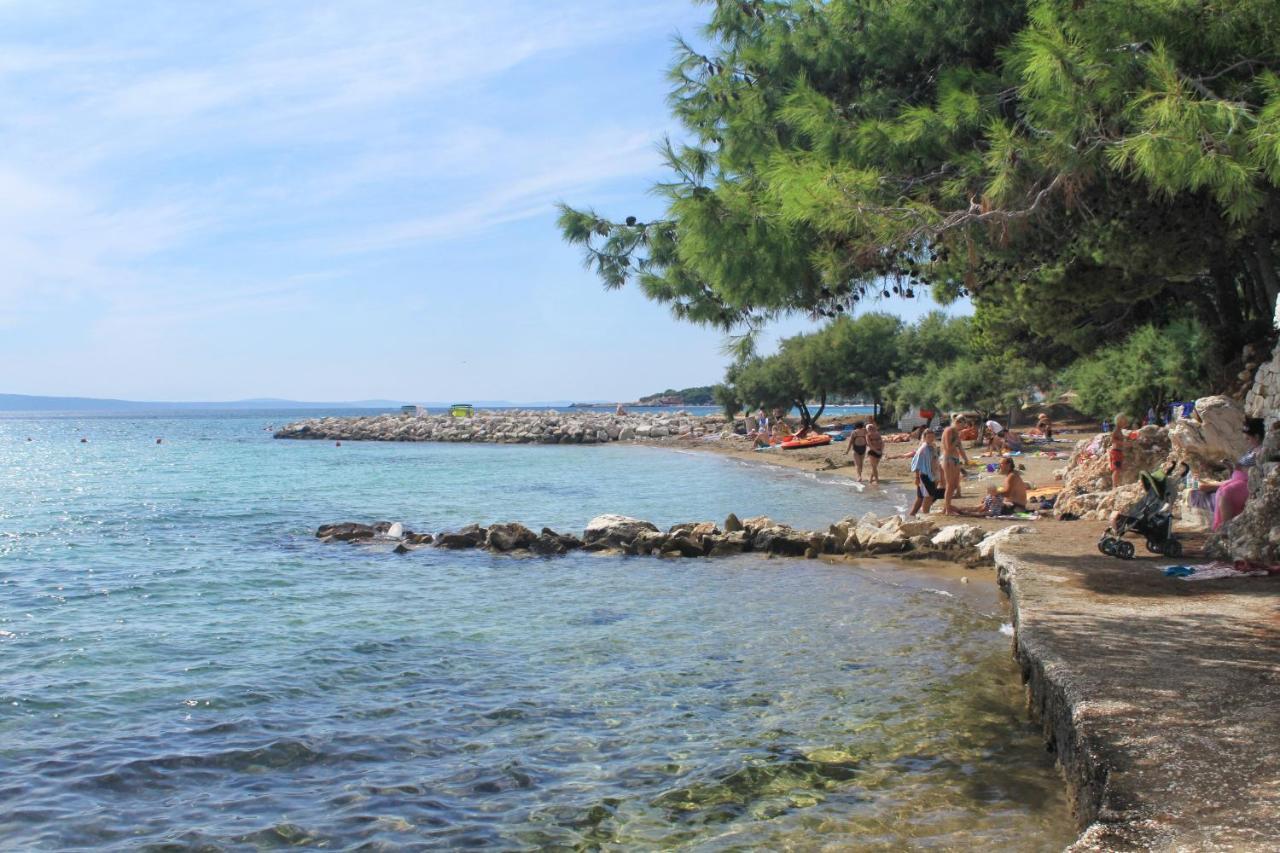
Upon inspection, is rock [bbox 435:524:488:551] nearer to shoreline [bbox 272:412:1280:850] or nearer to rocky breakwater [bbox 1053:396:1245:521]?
rocky breakwater [bbox 1053:396:1245:521]

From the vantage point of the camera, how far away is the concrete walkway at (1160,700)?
4129 mm

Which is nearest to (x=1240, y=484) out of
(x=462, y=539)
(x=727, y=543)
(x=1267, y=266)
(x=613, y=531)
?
(x=1267, y=266)

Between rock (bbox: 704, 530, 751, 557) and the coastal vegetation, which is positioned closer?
the coastal vegetation

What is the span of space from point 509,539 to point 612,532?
2000mm

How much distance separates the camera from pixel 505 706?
838 cm

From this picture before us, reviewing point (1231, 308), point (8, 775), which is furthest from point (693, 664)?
point (1231, 308)

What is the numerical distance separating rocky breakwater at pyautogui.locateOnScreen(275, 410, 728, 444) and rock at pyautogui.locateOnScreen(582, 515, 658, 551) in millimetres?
51451

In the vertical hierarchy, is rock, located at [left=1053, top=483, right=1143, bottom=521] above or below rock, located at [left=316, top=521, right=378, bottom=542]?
above

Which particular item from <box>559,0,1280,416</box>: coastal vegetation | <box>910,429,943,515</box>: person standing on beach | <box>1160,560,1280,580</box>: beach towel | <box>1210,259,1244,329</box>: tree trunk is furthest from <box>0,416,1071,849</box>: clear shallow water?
<box>1210,259,1244,329</box>: tree trunk

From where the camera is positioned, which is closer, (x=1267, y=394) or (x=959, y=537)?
(x=1267, y=394)

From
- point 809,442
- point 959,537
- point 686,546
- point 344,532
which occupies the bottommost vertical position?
point 344,532

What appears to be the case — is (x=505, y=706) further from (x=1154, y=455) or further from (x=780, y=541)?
(x=1154, y=455)

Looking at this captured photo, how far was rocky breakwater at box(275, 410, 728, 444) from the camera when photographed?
247 feet

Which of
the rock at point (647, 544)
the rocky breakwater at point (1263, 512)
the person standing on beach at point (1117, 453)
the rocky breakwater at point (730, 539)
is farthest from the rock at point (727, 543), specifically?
the rocky breakwater at point (1263, 512)
